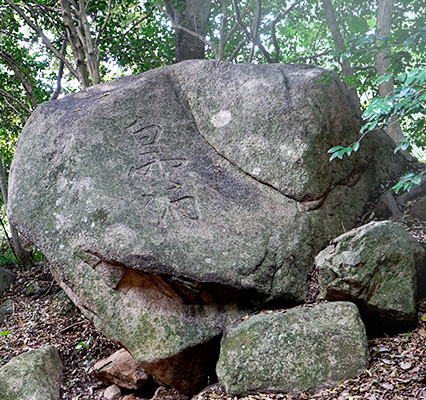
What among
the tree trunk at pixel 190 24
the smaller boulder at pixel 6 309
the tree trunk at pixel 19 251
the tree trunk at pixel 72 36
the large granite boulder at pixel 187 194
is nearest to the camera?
the large granite boulder at pixel 187 194

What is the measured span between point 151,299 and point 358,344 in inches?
73.6

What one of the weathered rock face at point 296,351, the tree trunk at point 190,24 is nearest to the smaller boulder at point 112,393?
the weathered rock face at point 296,351

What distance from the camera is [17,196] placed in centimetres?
413

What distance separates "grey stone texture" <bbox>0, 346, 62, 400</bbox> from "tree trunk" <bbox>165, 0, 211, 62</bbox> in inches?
227

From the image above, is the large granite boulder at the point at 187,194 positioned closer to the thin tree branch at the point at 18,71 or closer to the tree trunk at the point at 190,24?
the tree trunk at the point at 190,24

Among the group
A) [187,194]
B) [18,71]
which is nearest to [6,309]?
[187,194]

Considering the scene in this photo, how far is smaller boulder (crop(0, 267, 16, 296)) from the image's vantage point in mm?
6746

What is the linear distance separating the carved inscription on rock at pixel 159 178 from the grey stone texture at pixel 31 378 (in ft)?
7.51

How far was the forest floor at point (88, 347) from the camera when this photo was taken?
2797 mm

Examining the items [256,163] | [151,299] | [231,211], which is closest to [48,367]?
[151,299]

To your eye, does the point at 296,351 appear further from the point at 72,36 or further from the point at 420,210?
the point at 72,36

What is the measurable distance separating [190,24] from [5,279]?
230 inches

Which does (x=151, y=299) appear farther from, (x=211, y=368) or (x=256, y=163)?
(x=256, y=163)

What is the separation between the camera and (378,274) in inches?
133
